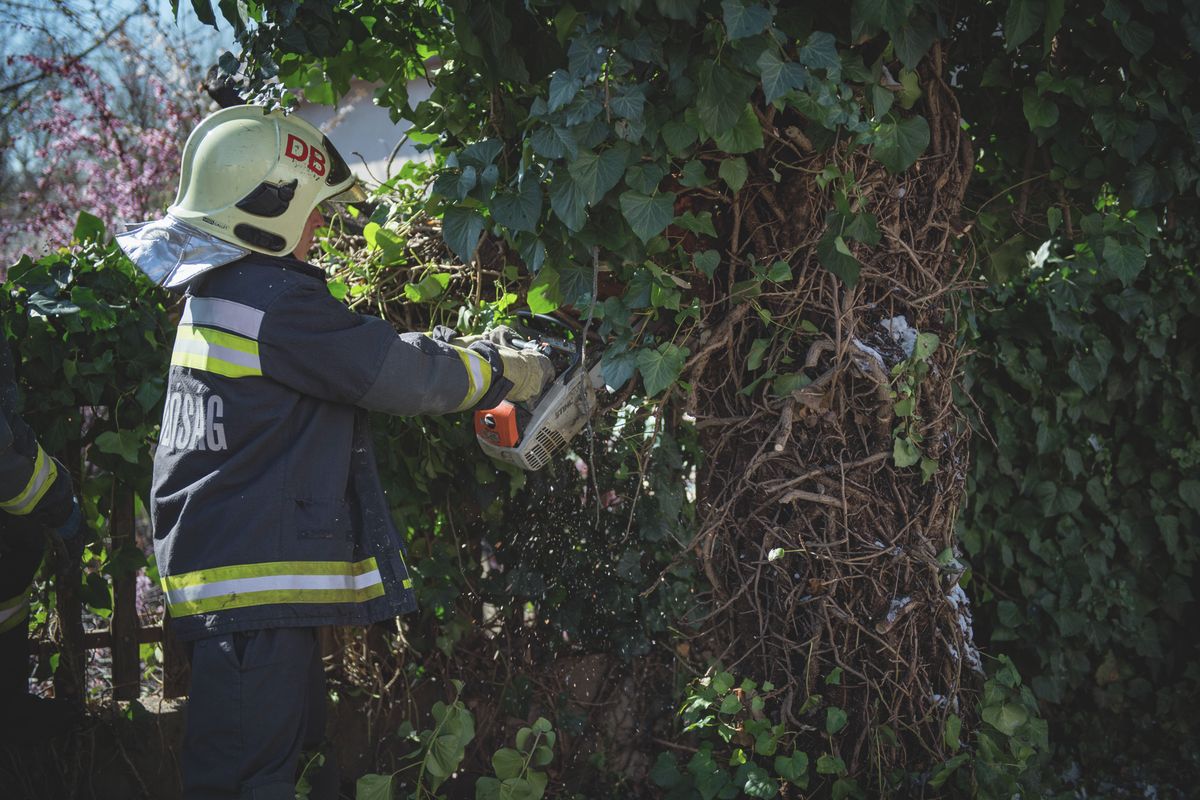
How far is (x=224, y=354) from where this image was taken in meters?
2.19

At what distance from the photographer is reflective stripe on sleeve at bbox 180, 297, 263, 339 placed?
85.9 inches

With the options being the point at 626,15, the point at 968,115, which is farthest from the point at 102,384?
the point at 968,115

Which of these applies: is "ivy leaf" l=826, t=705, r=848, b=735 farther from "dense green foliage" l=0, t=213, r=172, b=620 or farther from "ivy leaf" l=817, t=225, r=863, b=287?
"dense green foliage" l=0, t=213, r=172, b=620

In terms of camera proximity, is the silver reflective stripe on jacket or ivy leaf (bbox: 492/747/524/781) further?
ivy leaf (bbox: 492/747/524/781)

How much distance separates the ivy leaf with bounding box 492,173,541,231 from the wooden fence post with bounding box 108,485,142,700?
1680 mm

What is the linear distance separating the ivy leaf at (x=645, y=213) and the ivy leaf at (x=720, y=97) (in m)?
0.18

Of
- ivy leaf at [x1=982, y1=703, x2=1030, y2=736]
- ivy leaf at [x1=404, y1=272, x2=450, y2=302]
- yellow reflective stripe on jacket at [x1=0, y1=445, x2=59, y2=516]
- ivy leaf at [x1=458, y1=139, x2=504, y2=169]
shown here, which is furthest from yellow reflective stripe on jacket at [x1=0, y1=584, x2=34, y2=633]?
ivy leaf at [x1=982, y1=703, x2=1030, y2=736]

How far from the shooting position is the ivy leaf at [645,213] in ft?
6.91

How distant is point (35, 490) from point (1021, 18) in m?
2.57

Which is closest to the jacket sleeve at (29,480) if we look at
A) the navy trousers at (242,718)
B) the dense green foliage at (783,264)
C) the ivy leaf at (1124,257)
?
the dense green foliage at (783,264)

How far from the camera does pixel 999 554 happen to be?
3.43 meters

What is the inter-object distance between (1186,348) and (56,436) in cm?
371

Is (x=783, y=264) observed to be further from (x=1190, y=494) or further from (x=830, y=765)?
(x=1190, y=494)

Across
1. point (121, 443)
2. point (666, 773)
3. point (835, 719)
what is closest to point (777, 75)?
point (835, 719)
